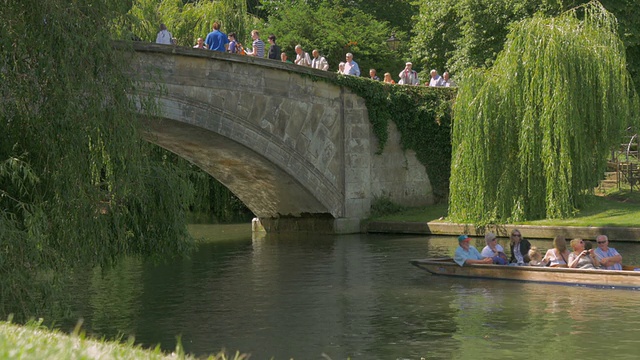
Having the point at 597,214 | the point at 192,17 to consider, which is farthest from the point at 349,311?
the point at 192,17

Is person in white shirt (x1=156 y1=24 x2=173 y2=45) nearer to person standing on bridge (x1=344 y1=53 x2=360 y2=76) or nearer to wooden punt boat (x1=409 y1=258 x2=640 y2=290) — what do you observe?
person standing on bridge (x1=344 y1=53 x2=360 y2=76)

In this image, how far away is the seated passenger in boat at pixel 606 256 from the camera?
50.7 ft

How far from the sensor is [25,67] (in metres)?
11.7

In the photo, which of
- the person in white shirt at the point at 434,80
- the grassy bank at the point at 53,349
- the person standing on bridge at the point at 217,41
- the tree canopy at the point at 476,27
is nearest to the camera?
the grassy bank at the point at 53,349

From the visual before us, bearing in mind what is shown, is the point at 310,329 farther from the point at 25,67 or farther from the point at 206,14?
the point at 206,14

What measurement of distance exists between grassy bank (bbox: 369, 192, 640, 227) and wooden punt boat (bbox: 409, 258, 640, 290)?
496 centimetres

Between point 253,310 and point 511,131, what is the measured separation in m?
9.64

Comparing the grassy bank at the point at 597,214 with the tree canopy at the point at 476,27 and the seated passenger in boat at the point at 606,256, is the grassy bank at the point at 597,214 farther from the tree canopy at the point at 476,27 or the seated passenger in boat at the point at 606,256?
the seated passenger in boat at the point at 606,256

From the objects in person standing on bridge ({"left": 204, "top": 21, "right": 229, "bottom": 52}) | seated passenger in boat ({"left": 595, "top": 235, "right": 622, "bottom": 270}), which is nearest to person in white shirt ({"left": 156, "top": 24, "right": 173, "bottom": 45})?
person standing on bridge ({"left": 204, "top": 21, "right": 229, "bottom": 52})

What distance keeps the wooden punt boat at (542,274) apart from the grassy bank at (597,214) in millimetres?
4964

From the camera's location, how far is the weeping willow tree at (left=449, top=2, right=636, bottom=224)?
21125 mm

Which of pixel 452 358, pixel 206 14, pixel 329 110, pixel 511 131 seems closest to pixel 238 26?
pixel 206 14

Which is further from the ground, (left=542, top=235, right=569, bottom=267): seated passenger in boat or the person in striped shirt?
the person in striped shirt

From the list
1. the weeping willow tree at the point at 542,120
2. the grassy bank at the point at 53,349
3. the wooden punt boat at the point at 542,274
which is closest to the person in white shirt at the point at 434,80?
the weeping willow tree at the point at 542,120
